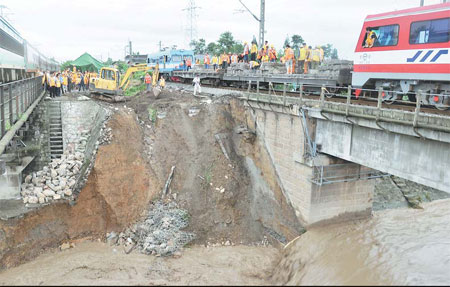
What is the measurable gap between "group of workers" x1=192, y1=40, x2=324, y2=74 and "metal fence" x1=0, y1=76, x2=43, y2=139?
1262cm

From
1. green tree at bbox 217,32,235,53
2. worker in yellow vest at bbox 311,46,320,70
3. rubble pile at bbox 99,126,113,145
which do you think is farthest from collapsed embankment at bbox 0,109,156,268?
green tree at bbox 217,32,235,53

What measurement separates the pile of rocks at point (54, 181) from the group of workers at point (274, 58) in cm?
1202

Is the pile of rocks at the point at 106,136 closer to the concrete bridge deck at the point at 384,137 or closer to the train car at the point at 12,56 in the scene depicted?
the train car at the point at 12,56

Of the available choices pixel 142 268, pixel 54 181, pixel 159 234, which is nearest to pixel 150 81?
pixel 54 181

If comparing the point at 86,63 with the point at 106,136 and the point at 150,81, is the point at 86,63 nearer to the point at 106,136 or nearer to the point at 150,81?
the point at 150,81

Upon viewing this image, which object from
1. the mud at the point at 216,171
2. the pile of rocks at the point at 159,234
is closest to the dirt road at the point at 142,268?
the pile of rocks at the point at 159,234

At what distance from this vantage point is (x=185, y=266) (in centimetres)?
1403

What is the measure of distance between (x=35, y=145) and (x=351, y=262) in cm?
1357

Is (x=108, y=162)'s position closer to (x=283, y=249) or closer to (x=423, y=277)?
(x=283, y=249)

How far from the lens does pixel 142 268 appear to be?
13656 mm

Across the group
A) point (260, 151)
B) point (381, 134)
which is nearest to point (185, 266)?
point (260, 151)

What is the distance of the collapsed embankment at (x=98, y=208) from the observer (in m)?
14.2

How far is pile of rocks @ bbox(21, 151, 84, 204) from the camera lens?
15211 mm

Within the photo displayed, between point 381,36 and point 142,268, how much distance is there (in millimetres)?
12853
